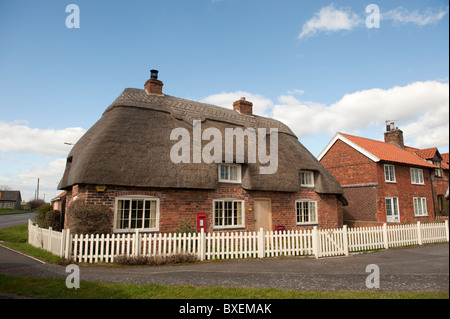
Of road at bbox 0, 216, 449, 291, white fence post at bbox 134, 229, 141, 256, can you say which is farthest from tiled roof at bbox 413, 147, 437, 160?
white fence post at bbox 134, 229, 141, 256

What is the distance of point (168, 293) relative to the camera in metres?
6.52

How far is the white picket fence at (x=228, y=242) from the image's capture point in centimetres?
1053

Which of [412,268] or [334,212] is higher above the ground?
[334,212]

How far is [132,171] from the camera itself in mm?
12391

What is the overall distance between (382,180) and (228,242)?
16.4m

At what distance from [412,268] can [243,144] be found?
9.34m

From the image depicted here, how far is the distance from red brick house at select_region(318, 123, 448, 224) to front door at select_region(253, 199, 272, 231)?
9.58 m

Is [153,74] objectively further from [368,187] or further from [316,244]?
[368,187]

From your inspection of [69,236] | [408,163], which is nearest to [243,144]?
[69,236]

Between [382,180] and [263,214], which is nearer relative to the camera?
[263,214]

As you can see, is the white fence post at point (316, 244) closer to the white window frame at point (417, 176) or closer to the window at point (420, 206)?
the window at point (420, 206)

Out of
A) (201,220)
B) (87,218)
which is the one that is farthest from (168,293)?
(201,220)
